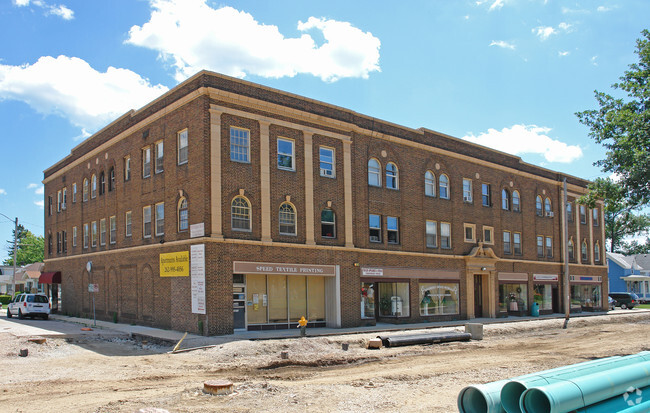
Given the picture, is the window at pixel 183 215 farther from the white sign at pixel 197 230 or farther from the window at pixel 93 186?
the window at pixel 93 186

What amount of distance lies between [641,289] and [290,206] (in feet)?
225

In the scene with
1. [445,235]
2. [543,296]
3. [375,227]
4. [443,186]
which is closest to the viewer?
[375,227]

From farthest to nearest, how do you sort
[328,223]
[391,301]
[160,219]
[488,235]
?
[488,235] → [391,301] → [328,223] → [160,219]

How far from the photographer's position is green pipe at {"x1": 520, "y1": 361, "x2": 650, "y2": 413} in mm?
A: 6816

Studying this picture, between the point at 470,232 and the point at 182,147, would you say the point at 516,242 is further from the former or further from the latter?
the point at 182,147

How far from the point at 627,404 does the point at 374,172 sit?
22.7 m

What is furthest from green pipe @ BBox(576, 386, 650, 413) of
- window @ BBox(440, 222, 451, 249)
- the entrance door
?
the entrance door

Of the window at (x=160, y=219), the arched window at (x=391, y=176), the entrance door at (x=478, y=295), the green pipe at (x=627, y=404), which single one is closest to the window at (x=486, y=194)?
the entrance door at (x=478, y=295)

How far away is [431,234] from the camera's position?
33.1 m

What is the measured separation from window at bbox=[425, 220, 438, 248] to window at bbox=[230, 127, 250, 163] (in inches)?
519

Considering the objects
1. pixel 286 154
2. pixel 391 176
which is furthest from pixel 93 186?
pixel 391 176

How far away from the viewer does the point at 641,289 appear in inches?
3004

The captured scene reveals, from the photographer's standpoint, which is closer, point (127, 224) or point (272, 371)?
point (272, 371)

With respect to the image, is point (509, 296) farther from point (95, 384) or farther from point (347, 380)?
point (95, 384)
